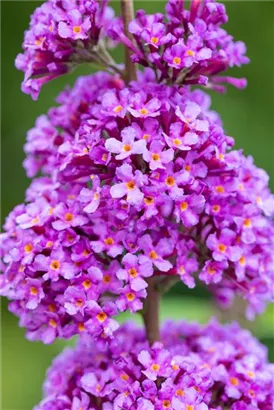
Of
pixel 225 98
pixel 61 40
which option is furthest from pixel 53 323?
pixel 225 98

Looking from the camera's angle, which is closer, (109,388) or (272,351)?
(109,388)

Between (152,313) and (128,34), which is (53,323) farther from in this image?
(128,34)

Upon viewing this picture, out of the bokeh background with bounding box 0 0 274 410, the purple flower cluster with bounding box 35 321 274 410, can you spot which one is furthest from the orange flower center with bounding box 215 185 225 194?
the bokeh background with bounding box 0 0 274 410

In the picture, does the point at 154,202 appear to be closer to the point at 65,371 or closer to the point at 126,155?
the point at 126,155

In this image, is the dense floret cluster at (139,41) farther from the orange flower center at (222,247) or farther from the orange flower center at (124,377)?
the orange flower center at (124,377)

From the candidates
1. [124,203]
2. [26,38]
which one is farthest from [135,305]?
[26,38]

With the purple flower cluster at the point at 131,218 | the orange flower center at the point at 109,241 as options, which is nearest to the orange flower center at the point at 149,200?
the purple flower cluster at the point at 131,218
